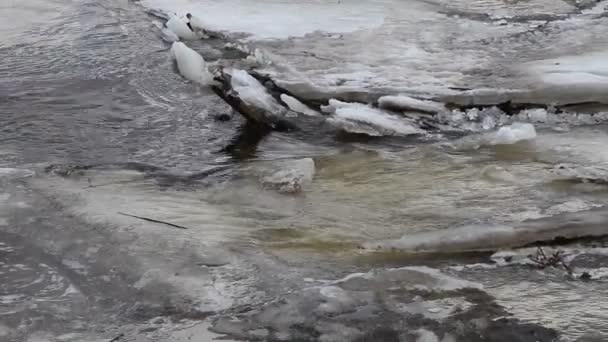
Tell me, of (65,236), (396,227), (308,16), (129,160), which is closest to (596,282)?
(396,227)

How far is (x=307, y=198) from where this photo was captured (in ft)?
14.6

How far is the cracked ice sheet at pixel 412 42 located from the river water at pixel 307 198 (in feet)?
0.12

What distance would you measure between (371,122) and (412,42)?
2.33m

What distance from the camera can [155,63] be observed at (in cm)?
709

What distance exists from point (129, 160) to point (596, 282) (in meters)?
3.05

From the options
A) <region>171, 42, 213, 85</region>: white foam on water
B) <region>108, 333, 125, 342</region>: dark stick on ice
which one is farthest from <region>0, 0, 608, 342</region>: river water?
<region>171, 42, 213, 85</region>: white foam on water

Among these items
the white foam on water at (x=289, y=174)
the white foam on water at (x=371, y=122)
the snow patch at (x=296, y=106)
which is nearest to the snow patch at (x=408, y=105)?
the white foam on water at (x=371, y=122)

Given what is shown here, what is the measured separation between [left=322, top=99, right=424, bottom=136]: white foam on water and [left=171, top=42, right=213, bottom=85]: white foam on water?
1.54 metres

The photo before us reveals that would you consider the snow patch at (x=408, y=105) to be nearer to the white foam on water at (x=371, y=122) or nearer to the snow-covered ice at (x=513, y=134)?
the white foam on water at (x=371, y=122)

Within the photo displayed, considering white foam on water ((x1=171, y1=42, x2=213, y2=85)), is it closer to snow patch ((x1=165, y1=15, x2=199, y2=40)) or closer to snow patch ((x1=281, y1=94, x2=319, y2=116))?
snow patch ((x1=281, y1=94, x2=319, y2=116))

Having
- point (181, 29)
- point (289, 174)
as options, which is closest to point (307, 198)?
point (289, 174)

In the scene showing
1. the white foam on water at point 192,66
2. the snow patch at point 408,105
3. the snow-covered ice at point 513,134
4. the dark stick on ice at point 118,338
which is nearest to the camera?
the dark stick on ice at point 118,338

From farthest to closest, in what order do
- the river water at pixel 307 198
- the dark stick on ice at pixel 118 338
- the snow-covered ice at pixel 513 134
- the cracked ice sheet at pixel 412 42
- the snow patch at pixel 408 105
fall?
1. the cracked ice sheet at pixel 412 42
2. the snow patch at pixel 408 105
3. the snow-covered ice at pixel 513 134
4. the river water at pixel 307 198
5. the dark stick on ice at pixel 118 338

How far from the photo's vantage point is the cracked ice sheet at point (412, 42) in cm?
626
